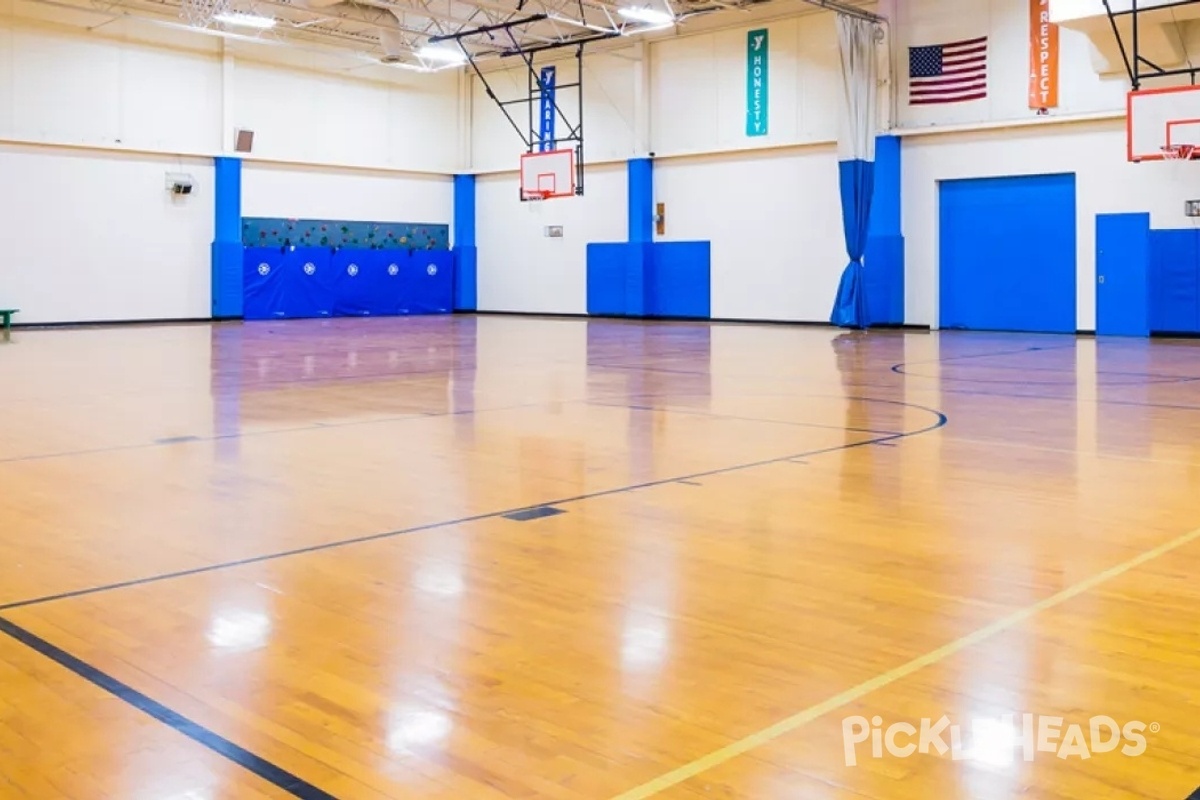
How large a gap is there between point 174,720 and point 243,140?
76.3 feet

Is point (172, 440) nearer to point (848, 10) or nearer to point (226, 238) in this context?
point (848, 10)

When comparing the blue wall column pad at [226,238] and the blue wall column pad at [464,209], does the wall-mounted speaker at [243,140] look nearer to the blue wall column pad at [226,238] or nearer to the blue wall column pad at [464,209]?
the blue wall column pad at [226,238]

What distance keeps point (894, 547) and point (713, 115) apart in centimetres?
2062

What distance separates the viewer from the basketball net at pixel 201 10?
21625mm

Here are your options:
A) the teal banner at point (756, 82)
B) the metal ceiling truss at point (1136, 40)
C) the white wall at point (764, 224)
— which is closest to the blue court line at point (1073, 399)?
the metal ceiling truss at point (1136, 40)

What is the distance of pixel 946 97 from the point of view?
20891mm

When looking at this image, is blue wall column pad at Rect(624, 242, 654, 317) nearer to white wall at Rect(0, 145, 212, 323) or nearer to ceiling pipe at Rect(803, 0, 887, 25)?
ceiling pipe at Rect(803, 0, 887, 25)

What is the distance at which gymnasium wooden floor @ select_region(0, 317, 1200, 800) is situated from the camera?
2609mm

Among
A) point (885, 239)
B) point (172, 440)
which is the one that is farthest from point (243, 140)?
point (172, 440)

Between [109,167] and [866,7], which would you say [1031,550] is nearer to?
[866,7]

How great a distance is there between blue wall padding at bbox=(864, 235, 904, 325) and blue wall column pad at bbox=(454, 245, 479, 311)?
35.2 feet

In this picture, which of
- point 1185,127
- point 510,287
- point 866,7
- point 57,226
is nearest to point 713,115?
point 866,7

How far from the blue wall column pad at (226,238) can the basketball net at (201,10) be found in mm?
2890

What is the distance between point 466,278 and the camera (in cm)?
2925
